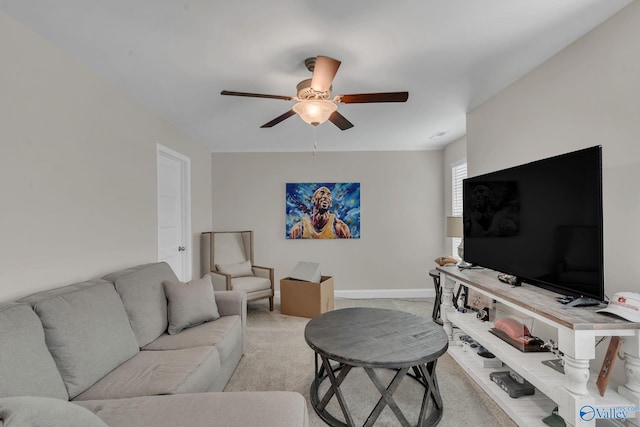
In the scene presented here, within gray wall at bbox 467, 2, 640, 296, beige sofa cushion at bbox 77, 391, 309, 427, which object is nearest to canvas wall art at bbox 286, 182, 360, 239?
gray wall at bbox 467, 2, 640, 296

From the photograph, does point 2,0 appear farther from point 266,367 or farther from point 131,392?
point 266,367

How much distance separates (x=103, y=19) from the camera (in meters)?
1.66

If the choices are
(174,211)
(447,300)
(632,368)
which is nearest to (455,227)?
(447,300)

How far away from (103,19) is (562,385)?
3192 mm

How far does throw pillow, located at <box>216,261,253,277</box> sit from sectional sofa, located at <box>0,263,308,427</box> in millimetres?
1718

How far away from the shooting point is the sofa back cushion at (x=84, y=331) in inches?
59.7

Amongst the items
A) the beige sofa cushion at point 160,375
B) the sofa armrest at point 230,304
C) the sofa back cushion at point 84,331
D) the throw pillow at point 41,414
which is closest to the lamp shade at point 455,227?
the sofa armrest at point 230,304

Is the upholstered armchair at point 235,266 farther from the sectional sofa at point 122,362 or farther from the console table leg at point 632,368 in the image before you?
the console table leg at point 632,368

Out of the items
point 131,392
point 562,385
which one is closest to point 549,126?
point 562,385

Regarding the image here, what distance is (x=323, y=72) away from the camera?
6.12ft

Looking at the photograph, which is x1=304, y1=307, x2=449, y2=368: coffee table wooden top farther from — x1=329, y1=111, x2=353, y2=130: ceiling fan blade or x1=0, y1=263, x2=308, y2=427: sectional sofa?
x1=329, y1=111, x2=353, y2=130: ceiling fan blade

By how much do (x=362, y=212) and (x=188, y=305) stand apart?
316 cm

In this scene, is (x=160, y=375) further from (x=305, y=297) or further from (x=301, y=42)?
(x=305, y=297)

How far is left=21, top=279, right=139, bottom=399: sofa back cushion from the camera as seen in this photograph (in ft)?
4.97
